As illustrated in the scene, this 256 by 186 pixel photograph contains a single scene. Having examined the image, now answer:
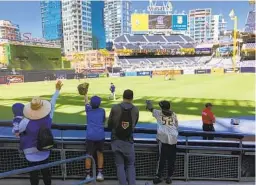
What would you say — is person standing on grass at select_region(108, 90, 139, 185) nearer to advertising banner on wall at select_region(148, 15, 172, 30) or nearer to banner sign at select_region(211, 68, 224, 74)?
banner sign at select_region(211, 68, 224, 74)

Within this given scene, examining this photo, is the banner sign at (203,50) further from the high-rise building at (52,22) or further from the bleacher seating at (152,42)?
the high-rise building at (52,22)

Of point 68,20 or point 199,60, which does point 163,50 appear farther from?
point 68,20

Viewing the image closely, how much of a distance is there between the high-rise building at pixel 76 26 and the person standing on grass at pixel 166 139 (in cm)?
11446

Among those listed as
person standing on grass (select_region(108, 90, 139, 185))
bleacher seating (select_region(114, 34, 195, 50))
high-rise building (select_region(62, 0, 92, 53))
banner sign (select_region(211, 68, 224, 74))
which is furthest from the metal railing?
high-rise building (select_region(62, 0, 92, 53))

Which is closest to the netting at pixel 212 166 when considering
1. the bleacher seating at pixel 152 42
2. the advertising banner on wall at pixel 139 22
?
the bleacher seating at pixel 152 42

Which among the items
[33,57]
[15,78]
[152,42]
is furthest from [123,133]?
[152,42]

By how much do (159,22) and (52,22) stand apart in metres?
44.4

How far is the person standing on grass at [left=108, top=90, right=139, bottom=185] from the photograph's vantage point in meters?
4.17

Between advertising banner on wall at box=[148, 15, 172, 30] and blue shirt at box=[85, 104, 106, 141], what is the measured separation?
95.3 meters

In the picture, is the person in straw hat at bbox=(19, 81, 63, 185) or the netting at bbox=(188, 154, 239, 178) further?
the netting at bbox=(188, 154, 239, 178)

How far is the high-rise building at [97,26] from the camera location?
11925 cm

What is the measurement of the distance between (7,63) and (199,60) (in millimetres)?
50177

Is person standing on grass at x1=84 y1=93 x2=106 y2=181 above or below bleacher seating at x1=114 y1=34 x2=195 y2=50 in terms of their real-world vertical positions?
below

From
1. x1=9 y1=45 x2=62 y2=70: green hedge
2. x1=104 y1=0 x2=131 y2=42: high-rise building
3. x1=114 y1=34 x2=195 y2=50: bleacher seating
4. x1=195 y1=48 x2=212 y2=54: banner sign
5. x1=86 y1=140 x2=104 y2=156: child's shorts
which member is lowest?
x1=86 y1=140 x2=104 y2=156: child's shorts
